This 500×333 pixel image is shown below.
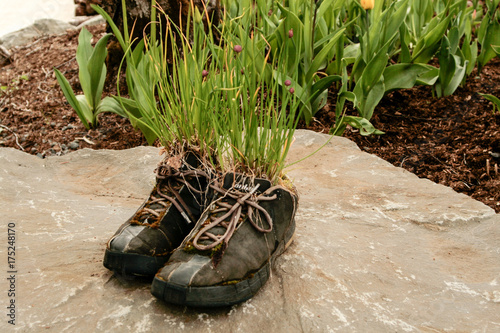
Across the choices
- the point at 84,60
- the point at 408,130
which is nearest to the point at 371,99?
the point at 408,130

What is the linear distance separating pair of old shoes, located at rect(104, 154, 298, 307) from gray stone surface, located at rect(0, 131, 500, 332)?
0.06 metres

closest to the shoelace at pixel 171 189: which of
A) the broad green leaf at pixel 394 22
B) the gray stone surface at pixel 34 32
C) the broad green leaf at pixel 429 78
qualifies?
the broad green leaf at pixel 394 22

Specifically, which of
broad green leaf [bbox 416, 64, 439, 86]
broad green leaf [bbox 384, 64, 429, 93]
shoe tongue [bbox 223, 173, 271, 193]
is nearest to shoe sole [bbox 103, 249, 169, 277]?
shoe tongue [bbox 223, 173, 271, 193]

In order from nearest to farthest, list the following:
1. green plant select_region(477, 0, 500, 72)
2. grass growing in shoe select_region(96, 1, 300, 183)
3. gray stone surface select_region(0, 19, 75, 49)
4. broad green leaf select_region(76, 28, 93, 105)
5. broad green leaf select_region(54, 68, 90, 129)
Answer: grass growing in shoe select_region(96, 1, 300, 183), broad green leaf select_region(54, 68, 90, 129), broad green leaf select_region(76, 28, 93, 105), green plant select_region(477, 0, 500, 72), gray stone surface select_region(0, 19, 75, 49)

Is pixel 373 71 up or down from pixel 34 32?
up

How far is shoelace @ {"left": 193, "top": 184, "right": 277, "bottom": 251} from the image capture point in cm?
125

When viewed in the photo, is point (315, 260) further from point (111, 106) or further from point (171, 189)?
point (111, 106)

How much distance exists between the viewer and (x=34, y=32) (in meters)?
4.95

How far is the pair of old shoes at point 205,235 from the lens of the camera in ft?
3.83

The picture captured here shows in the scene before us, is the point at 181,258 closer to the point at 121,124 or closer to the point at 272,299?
the point at 272,299

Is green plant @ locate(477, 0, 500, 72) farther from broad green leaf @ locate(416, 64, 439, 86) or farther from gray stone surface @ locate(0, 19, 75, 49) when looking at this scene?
gray stone surface @ locate(0, 19, 75, 49)

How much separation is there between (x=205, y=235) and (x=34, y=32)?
4569mm

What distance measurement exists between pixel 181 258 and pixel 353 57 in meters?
2.08

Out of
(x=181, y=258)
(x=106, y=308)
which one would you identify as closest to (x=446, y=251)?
(x=181, y=258)
